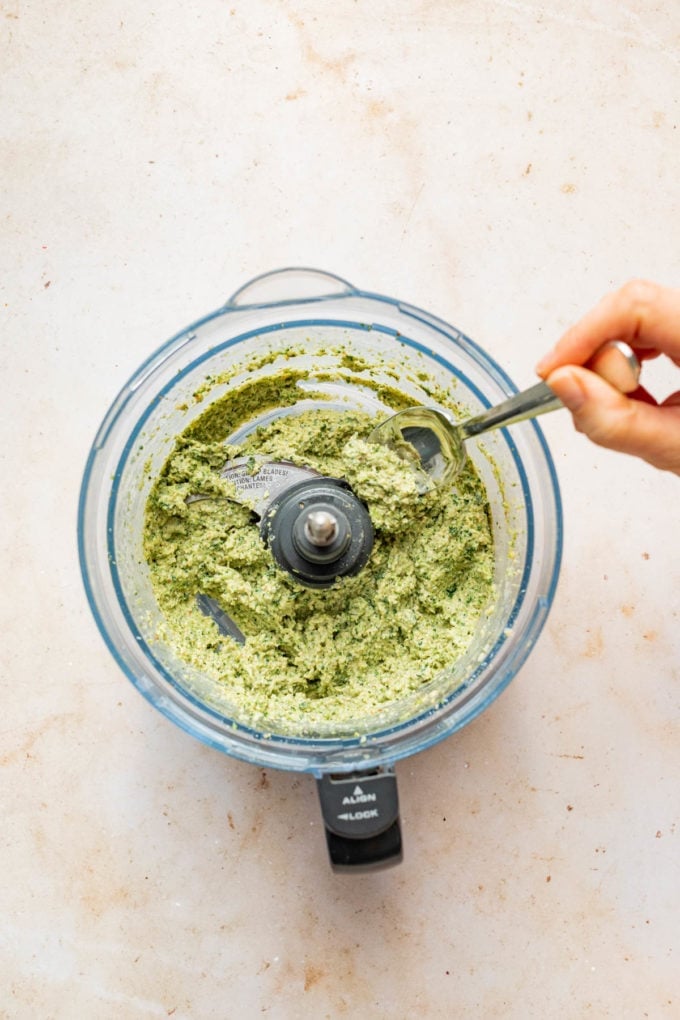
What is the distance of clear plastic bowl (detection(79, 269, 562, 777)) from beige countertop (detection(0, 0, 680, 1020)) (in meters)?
0.14

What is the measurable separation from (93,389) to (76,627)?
1.22 ft

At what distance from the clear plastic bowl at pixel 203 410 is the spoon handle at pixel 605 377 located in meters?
0.16

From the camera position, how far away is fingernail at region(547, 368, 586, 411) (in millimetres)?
887

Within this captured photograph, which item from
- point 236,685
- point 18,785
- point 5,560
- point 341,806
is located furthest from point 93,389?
point 341,806

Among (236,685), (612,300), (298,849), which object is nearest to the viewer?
(612,300)

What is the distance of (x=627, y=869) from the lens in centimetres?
135

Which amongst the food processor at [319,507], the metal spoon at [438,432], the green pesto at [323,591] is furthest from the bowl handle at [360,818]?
the metal spoon at [438,432]

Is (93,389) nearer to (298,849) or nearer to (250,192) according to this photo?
(250,192)

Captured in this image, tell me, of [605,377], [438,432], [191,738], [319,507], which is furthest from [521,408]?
[191,738]

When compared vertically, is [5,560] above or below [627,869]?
above

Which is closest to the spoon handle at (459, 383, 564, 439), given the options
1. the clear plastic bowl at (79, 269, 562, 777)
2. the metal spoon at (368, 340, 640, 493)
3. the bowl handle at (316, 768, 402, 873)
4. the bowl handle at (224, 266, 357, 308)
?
the metal spoon at (368, 340, 640, 493)

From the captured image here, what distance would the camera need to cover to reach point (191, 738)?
4.33 ft

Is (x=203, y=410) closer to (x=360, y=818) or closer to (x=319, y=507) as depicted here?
(x=319, y=507)

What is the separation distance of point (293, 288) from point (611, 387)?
0.46 m
